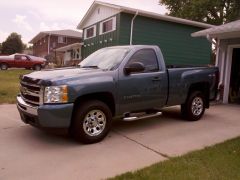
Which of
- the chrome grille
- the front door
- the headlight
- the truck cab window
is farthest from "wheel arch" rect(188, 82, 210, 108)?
the front door

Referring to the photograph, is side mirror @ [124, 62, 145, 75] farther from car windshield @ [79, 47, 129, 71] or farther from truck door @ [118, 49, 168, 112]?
car windshield @ [79, 47, 129, 71]

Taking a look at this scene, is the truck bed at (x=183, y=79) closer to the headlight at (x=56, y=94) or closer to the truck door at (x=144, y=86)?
the truck door at (x=144, y=86)

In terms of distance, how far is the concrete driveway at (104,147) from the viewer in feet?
15.9

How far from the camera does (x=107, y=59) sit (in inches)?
280

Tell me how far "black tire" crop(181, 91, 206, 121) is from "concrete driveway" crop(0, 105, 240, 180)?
21 centimetres

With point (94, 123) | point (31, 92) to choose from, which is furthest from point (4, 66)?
point (94, 123)

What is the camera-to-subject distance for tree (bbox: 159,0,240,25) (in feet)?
126

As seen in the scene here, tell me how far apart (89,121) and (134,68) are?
1468 mm

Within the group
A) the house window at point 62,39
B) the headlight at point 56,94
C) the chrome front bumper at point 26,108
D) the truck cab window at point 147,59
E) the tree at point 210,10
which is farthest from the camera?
the house window at point 62,39

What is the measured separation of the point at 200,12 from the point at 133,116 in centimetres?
3457

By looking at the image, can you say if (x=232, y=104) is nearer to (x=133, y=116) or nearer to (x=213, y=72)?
(x=213, y=72)

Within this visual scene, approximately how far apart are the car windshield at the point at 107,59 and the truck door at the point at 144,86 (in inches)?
9.4

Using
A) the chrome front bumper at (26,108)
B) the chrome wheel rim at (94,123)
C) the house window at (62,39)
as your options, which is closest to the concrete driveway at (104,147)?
the chrome wheel rim at (94,123)

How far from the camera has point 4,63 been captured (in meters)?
28.5
